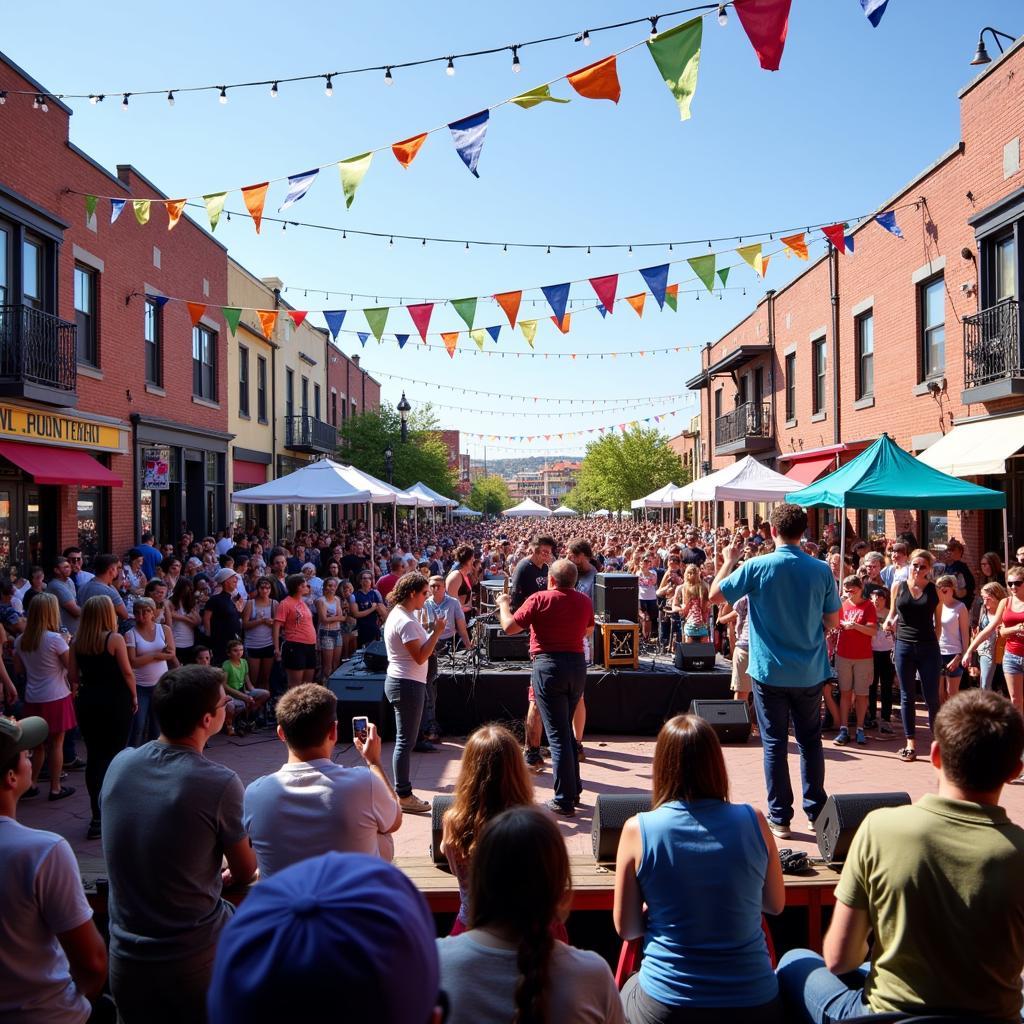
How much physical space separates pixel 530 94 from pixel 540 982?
287 inches

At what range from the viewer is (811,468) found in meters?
19.7

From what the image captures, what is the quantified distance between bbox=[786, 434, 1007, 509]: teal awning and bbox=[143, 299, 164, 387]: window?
13249 mm

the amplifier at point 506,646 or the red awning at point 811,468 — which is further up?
the red awning at point 811,468

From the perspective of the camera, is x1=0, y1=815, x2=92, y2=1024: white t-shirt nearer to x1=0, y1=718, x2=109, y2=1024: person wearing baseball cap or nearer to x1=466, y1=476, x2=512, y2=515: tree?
x1=0, y1=718, x2=109, y2=1024: person wearing baseball cap

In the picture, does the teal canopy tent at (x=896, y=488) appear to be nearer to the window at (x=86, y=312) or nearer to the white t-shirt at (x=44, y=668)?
the white t-shirt at (x=44, y=668)

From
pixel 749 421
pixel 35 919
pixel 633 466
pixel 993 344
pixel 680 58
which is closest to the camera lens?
pixel 35 919

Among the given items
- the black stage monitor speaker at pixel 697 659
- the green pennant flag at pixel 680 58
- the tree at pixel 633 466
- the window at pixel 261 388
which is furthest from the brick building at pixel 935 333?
the tree at pixel 633 466

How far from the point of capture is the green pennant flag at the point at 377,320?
12859 millimetres

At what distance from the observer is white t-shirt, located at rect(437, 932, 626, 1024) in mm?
1869

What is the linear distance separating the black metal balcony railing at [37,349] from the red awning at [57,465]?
941 mm

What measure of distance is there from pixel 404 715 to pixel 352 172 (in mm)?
5612

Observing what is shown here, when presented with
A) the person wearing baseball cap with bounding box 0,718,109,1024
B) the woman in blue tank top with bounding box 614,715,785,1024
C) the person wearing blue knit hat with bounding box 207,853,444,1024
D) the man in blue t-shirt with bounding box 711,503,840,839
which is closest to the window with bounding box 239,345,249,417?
the man in blue t-shirt with bounding box 711,503,840,839

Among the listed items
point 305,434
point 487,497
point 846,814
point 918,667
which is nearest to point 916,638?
point 918,667

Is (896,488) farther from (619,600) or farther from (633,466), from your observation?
(633,466)
